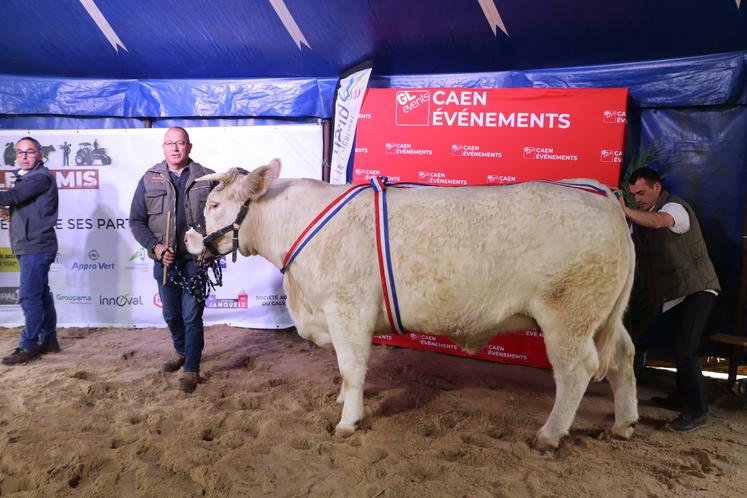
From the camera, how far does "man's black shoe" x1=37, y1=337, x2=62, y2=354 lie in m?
5.09

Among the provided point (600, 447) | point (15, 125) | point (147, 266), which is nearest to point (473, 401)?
point (600, 447)

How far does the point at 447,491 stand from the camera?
2670mm

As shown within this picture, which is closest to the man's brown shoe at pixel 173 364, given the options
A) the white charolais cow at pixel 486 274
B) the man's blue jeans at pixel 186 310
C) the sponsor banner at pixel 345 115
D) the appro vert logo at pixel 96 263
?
the man's blue jeans at pixel 186 310

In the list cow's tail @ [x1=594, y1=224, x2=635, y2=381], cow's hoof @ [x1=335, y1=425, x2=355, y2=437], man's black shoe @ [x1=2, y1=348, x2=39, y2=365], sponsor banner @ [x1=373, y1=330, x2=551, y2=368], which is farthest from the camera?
sponsor banner @ [x1=373, y1=330, x2=551, y2=368]

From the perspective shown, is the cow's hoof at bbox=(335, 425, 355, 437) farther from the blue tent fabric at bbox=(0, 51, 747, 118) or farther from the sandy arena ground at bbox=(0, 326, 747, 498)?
the blue tent fabric at bbox=(0, 51, 747, 118)

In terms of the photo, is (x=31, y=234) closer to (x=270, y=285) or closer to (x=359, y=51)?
(x=270, y=285)

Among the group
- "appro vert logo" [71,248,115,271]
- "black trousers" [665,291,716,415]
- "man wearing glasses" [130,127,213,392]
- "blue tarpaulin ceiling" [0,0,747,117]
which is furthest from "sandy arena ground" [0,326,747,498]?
"blue tarpaulin ceiling" [0,0,747,117]

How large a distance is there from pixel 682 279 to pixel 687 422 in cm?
101

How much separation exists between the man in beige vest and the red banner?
0.91m

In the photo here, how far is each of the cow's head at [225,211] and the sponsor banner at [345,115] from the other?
1797 millimetres

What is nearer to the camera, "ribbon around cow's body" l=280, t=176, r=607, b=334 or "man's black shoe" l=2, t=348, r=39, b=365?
"ribbon around cow's body" l=280, t=176, r=607, b=334

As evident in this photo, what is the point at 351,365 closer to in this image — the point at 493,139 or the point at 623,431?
the point at 623,431

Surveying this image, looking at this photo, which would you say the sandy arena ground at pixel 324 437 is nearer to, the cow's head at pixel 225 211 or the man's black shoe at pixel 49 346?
the man's black shoe at pixel 49 346

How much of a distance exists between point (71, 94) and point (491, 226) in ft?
18.6
